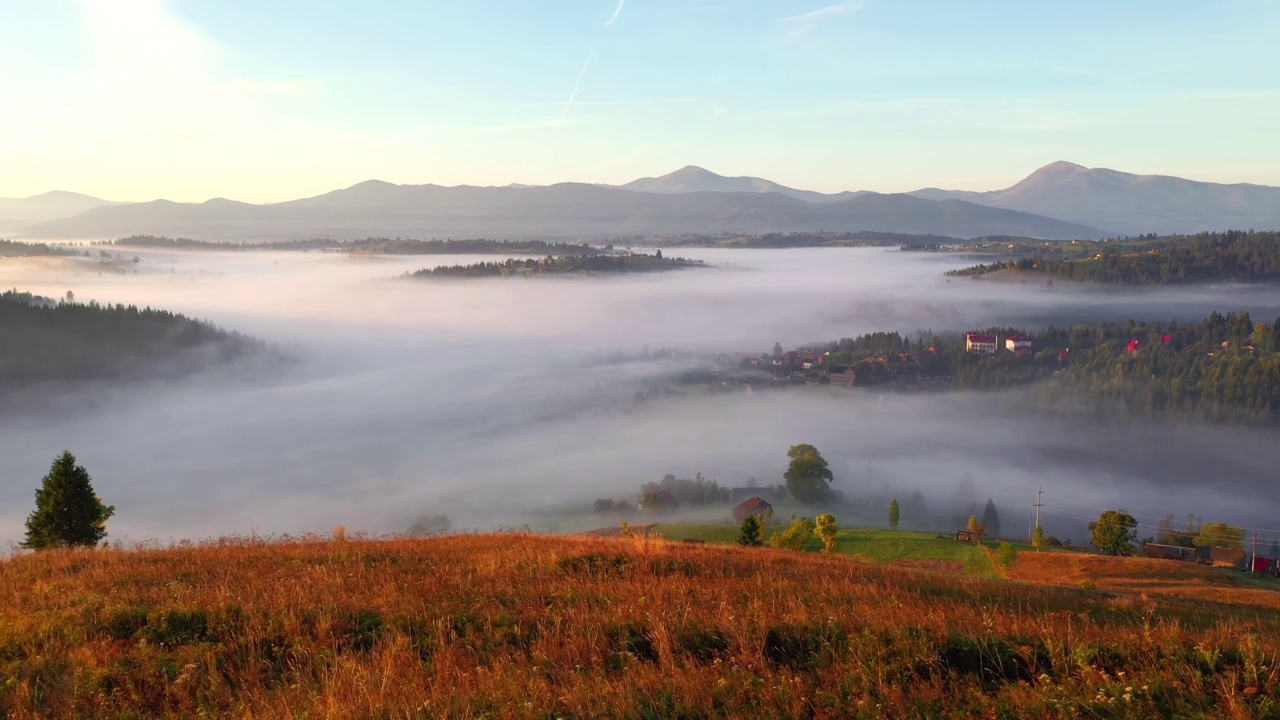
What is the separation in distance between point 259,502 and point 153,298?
88.9m

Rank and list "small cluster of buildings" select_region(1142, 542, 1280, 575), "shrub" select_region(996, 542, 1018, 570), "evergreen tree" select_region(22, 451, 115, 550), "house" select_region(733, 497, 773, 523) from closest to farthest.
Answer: "evergreen tree" select_region(22, 451, 115, 550)
"shrub" select_region(996, 542, 1018, 570)
"small cluster of buildings" select_region(1142, 542, 1280, 575)
"house" select_region(733, 497, 773, 523)

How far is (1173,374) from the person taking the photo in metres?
167

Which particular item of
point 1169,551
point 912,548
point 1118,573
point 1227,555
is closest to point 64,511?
point 912,548

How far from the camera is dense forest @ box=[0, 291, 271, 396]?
12812 centimetres

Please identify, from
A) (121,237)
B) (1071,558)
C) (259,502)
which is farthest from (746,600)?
(121,237)

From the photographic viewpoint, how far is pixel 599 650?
6.85 m

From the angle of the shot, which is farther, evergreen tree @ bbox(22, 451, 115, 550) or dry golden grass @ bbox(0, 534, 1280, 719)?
evergreen tree @ bbox(22, 451, 115, 550)

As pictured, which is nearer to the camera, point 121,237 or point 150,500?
point 150,500

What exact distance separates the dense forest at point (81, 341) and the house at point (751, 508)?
127m

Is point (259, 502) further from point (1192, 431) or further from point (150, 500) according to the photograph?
point (1192, 431)

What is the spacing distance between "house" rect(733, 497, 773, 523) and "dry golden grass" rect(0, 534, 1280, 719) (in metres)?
66.3

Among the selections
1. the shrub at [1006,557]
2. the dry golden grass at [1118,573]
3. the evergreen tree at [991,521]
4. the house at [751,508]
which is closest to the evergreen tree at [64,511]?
the dry golden grass at [1118,573]

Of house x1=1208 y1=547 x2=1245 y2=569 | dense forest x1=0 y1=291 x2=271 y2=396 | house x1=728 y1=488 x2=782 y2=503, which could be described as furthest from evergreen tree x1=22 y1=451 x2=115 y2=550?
dense forest x1=0 y1=291 x2=271 y2=396

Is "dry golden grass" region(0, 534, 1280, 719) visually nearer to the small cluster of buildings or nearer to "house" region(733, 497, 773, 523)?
the small cluster of buildings
